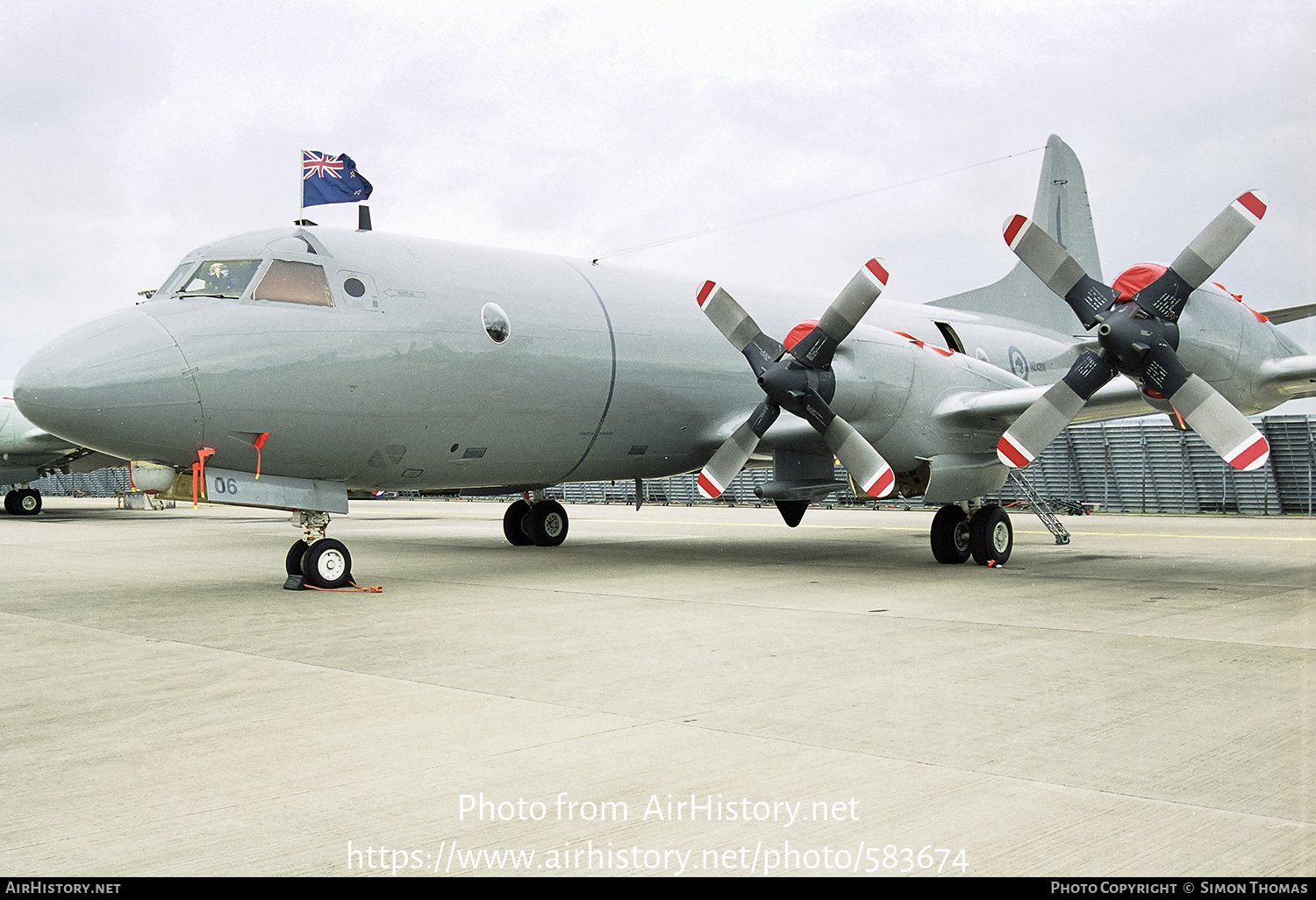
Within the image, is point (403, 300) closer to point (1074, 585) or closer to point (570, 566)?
point (570, 566)

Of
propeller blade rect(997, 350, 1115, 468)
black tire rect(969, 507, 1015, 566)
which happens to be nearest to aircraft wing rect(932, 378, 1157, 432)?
propeller blade rect(997, 350, 1115, 468)

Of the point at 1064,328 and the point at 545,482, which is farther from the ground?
the point at 1064,328

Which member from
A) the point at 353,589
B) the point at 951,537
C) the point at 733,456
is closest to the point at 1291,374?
the point at 951,537

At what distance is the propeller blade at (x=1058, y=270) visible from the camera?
1112 cm

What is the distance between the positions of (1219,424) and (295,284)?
948 centimetres

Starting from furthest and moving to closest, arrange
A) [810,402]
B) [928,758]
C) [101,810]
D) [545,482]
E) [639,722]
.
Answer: [545,482] → [810,402] → [639,722] → [928,758] → [101,810]

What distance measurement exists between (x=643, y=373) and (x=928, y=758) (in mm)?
9252

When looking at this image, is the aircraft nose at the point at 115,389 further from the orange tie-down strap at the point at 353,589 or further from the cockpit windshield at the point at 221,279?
the orange tie-down strap at the point at 353,589

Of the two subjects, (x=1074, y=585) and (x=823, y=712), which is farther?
(x=1074, y=585)

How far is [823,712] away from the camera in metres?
5.25

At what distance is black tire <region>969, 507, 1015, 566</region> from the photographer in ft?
44.5

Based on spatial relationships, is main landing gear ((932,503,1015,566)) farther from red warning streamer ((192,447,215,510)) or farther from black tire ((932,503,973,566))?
red warning streamer ((192,447,215,510))

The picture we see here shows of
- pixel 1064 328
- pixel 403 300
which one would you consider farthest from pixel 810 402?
pixel 1064 328

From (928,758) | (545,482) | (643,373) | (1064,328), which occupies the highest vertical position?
(1064,328)
